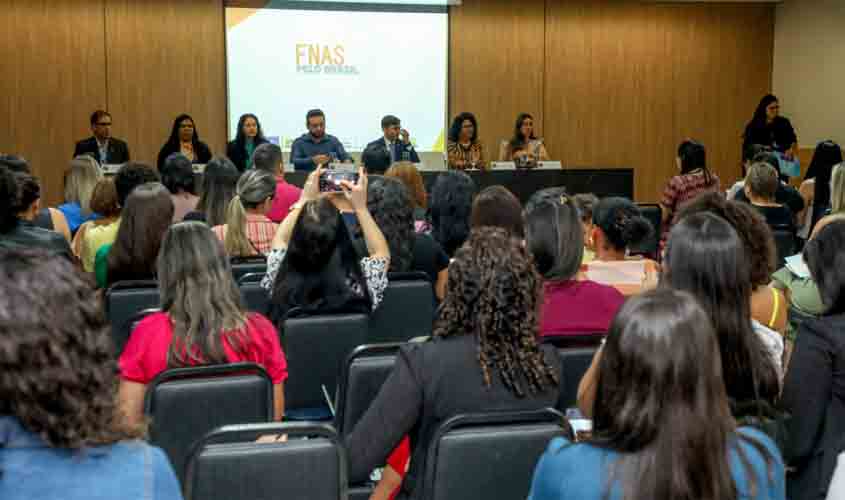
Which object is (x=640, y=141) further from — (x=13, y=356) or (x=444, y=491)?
(x=13, y=356)

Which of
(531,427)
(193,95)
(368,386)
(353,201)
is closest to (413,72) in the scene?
(193,95)

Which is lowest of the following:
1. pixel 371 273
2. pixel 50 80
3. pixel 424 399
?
pixel 424 399

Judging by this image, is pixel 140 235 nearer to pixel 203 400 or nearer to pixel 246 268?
pixel 246 268

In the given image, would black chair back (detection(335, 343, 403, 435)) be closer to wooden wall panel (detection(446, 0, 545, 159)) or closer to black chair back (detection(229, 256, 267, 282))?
black chair back (detection(229, 256, 267, 282))

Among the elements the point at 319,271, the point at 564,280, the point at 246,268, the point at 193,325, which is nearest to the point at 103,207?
the point at 246,268

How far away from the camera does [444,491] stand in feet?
7.62

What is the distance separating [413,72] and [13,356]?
10679mm

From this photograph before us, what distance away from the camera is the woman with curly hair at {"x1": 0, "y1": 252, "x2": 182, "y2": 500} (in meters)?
1.35

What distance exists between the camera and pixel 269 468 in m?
2.16

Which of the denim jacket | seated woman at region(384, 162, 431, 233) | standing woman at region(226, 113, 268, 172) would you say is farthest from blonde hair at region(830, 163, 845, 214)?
standing woman at region(226, 113, 268, 172)

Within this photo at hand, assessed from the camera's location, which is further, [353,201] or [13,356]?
[353,201]

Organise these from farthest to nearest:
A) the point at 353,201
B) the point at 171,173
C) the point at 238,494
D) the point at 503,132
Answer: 1. the point at 503,132
2. the point at 171,173
3. the point at 353,201
4. the point at 238,494

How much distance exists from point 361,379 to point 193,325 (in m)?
0.58

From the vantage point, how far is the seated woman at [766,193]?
20.0ft
